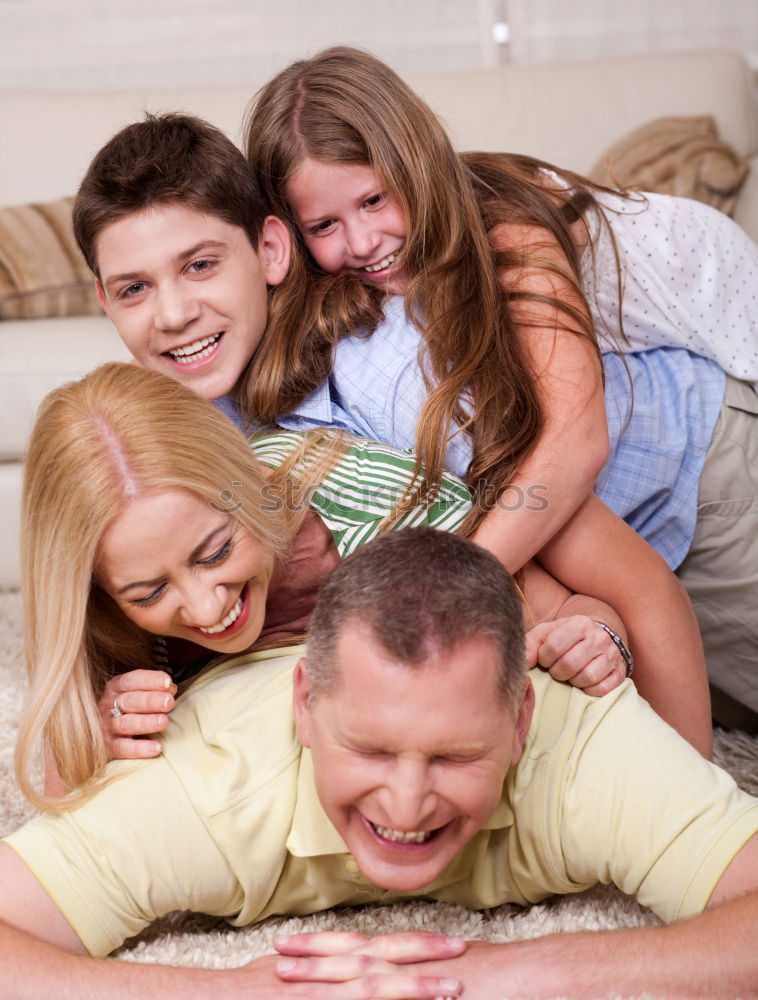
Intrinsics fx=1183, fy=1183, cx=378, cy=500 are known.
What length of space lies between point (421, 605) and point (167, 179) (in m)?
0.99

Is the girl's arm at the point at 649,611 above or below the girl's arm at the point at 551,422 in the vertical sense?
below

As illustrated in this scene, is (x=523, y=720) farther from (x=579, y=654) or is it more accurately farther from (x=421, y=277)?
(x=421, y=277)

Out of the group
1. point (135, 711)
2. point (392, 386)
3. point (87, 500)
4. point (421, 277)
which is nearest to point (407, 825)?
point (135, 711)

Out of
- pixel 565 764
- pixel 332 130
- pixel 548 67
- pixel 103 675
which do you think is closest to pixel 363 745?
pixel 565 764

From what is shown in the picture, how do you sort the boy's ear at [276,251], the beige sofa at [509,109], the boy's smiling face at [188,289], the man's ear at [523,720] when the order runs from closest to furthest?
the man's ear at [523,720] < the boy's smiling face at [188,289] < the boy's ear at [276,251] < the beige sofa at [509,109]

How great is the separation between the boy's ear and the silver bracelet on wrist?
0.82m

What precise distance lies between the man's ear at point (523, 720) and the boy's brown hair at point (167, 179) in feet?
3.24

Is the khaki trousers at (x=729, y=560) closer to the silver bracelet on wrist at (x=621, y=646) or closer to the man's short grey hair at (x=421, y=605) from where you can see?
the silver bracelet on wrist at (x=621, y=646)

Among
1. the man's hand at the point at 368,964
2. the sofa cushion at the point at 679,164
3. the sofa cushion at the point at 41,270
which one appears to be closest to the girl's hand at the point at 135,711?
the man's hand at the point at 368,964

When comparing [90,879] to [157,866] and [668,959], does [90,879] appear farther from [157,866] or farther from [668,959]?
[668,959]

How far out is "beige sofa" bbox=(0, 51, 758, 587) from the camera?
3.40 meters

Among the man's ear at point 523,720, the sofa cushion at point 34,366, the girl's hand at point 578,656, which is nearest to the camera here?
the man's ear at point 523,720

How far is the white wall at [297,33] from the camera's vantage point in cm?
404

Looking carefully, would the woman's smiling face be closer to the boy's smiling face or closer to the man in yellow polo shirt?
the man in yellow polo shirt
